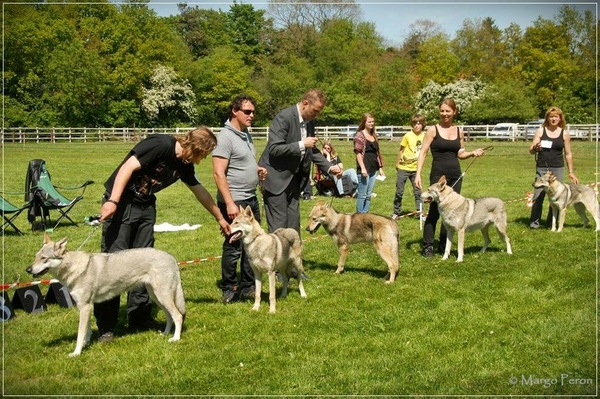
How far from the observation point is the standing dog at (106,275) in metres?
5.32

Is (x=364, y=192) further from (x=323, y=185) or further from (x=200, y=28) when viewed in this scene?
(x=200, y=28)

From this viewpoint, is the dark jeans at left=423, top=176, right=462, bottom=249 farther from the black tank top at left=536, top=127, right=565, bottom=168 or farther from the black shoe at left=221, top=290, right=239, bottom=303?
the black shoe at left=221, top=290, right=239, bottom=303

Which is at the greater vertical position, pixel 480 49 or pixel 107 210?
pixel 480 49

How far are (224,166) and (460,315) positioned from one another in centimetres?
319

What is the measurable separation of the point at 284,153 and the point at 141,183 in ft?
6.68

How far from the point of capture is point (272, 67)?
69.6 meters

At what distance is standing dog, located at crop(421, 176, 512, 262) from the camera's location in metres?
8.91

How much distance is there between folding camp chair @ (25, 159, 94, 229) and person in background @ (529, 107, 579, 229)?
9126 mm

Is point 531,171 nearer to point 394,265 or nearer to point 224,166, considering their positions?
point 394,265

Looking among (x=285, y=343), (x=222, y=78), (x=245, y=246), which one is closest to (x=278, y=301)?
(x=245, y=246)

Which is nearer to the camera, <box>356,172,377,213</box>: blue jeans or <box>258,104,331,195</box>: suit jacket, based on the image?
<box>258,104,331,195</box>: suit jacket

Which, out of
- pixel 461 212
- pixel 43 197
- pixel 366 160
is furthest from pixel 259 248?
pixel 43 197

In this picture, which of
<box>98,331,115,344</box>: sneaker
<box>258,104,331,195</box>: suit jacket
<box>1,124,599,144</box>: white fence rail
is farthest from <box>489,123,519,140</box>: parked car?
<box>98,331,115,344</box>: sneaker

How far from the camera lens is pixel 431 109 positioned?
5859cm
